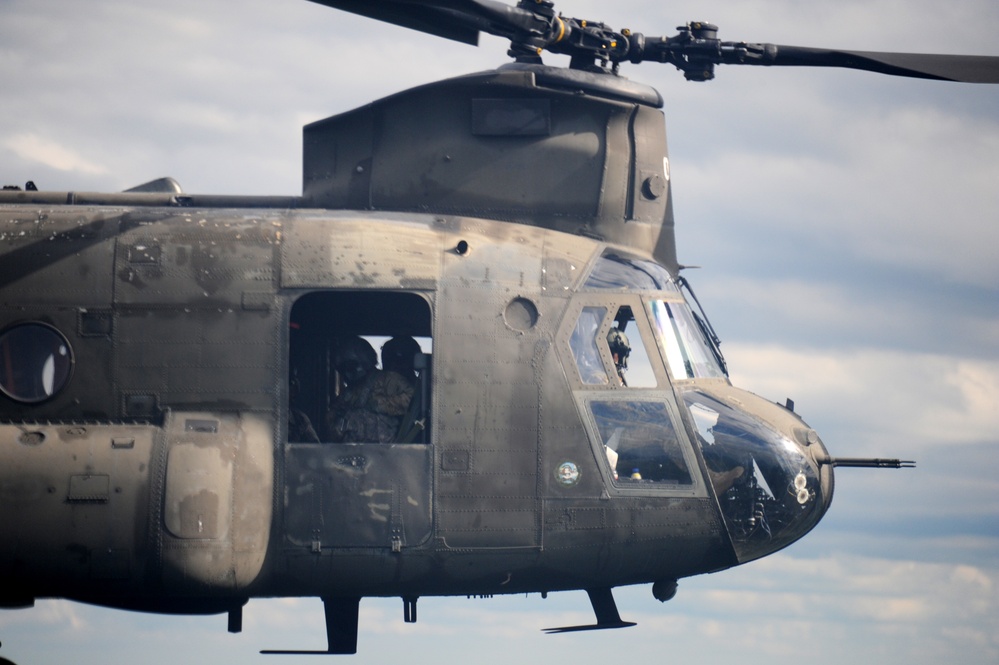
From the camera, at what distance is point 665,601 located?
1327 cm

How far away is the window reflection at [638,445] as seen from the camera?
1233cm

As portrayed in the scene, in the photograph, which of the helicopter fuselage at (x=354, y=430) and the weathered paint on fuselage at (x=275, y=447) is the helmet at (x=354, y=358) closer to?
the helicopter fuselage at (x=354, y=430)

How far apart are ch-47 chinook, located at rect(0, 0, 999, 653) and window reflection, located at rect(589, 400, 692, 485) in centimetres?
2

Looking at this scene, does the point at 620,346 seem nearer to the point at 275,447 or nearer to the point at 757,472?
the point at 757,472

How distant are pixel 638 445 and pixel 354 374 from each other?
258 cm

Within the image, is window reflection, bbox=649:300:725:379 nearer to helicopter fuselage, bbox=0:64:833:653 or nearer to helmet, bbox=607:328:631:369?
helicopter fuselage, bbox=0:64:833:653

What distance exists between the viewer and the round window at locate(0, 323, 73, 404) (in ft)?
40.1

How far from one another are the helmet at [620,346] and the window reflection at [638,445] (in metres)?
0.54

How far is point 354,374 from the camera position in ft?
42.4

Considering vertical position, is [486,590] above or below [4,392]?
below

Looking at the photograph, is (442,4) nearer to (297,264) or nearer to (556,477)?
(297,264)

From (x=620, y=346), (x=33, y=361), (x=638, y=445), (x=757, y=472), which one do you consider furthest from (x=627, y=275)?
(x=33, y=361)

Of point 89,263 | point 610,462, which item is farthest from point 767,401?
point 89,263

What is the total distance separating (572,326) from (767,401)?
2066mm
